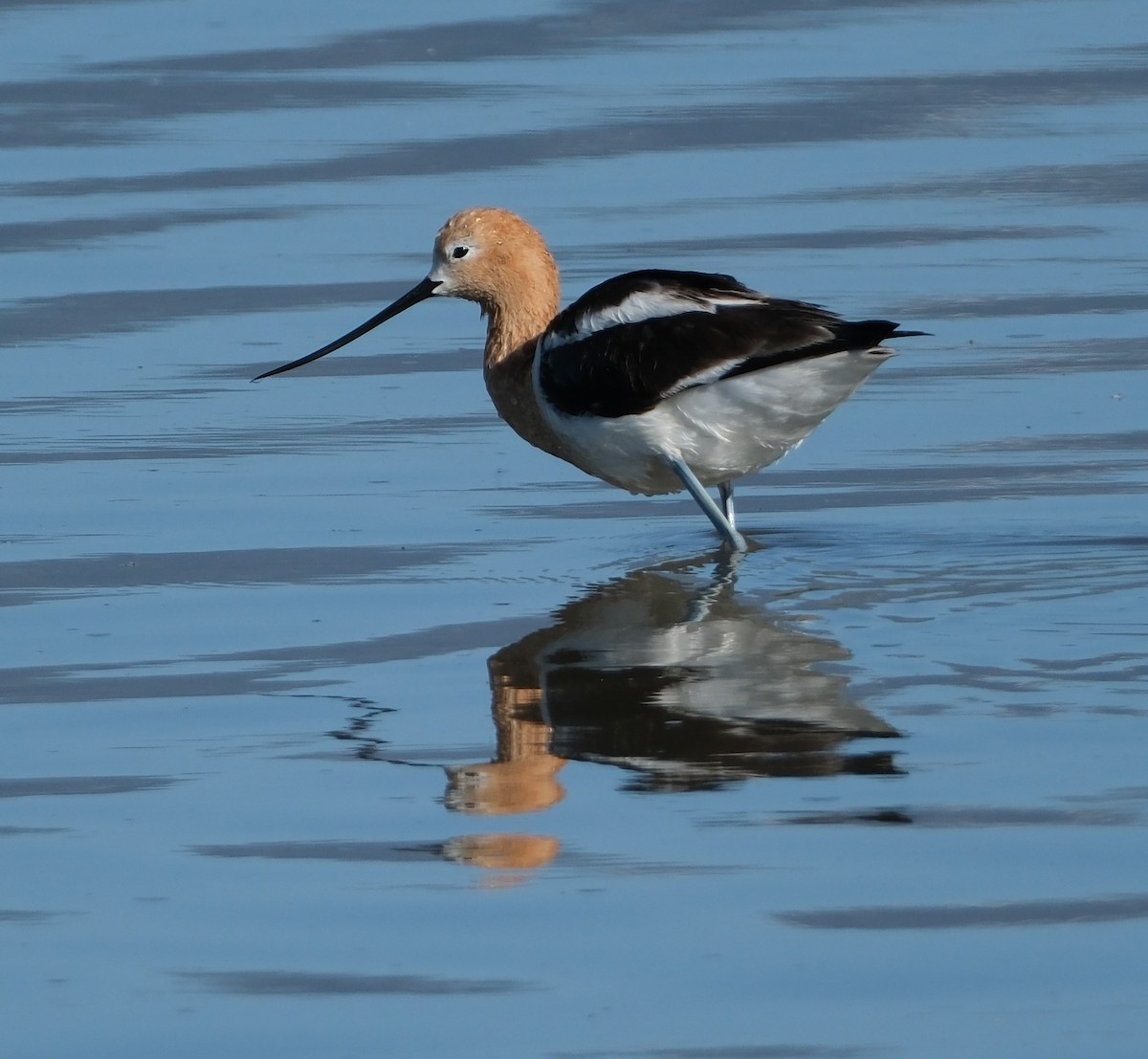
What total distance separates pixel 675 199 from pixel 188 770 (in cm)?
716

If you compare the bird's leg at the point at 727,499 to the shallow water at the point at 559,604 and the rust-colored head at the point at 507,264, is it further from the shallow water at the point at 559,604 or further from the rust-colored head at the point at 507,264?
the rust-colored head at the point at 507,264

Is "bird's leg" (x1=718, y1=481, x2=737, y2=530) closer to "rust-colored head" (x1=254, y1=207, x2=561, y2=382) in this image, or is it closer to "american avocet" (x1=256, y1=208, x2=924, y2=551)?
"american avocet" (x1=256, y1=208, x2=924, y2=551)

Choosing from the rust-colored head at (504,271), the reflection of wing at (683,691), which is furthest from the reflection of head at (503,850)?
the rust-colored head at (504,271)

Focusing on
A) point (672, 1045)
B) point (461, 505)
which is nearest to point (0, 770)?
point (672, 1045)

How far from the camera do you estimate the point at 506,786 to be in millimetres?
5461

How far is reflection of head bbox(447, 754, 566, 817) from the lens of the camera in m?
5.34

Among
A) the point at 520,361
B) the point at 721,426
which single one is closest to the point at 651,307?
the point at 721,426

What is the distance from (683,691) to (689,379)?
171 cm

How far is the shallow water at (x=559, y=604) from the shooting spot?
4.51 metres

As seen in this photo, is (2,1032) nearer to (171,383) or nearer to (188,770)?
(188,770)

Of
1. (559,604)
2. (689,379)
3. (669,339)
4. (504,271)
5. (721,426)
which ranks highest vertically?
(504,271)

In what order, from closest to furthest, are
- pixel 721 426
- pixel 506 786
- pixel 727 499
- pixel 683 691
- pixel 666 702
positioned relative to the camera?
pixel 506 786, pixel 666 702, pixel 683 691, pixel 721 426, pixel 727 499

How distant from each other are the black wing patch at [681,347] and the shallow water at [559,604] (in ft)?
1.54

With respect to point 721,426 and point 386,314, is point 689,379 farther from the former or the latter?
point 386,314
